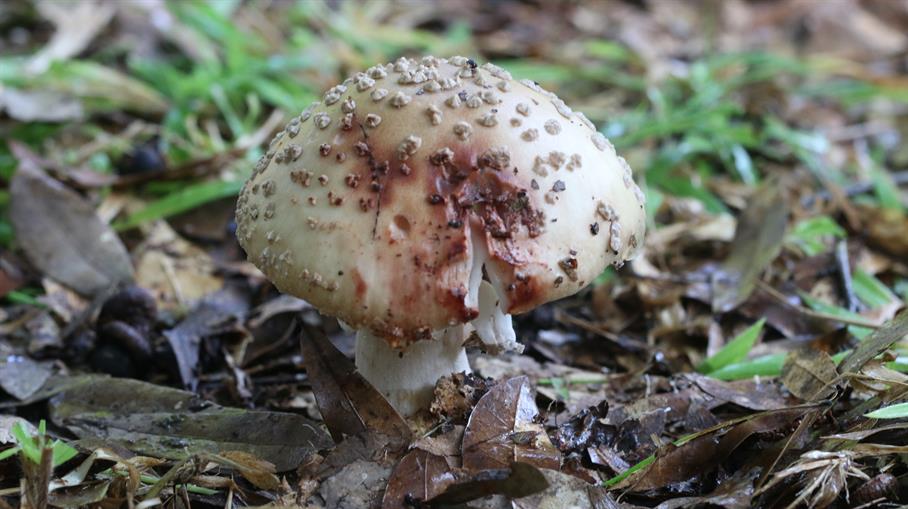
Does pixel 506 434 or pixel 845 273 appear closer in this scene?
pixel 506 434

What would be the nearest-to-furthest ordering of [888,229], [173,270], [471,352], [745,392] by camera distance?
[745,392]
[471,352]
[173,270]
[888,229]

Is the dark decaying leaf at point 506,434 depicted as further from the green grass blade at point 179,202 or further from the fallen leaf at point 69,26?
the fallen leaf at point 69,26

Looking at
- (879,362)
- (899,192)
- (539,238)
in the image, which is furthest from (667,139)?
(539,238)

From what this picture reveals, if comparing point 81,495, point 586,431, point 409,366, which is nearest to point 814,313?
point 586,431

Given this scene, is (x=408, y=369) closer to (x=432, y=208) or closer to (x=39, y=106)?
(x=432, y=208)

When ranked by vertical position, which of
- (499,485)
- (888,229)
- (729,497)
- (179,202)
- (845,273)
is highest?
(499,485)

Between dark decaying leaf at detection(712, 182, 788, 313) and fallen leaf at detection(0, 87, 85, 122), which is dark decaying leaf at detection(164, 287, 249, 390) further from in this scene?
dark decaying leaf at detection(712, 182, 788, 313)

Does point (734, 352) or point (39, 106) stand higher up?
point (39, 106)
